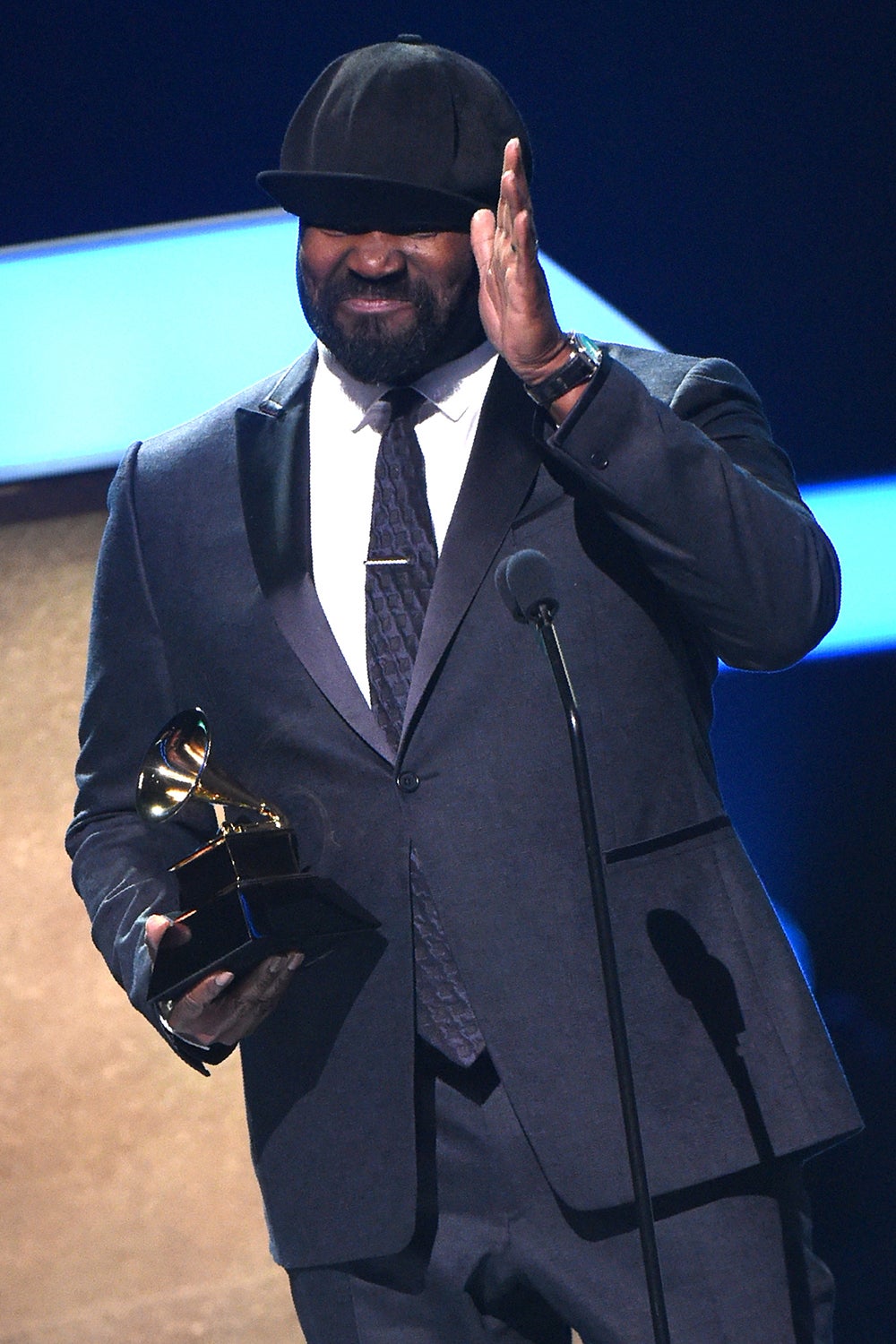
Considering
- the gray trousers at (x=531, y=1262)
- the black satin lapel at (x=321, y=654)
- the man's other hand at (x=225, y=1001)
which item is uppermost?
the black satin lapel at (x=321, y=654)

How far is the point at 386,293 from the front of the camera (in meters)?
1.80

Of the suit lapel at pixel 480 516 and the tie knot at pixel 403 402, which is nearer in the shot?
the suit lapel at pixel 480 516

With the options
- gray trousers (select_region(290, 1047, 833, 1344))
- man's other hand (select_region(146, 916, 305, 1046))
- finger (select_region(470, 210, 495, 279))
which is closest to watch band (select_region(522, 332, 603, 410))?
finger (select_region(470, 210, 495, 279))

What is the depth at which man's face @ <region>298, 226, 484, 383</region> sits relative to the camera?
5.90 ft

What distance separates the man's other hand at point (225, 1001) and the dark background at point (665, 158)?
1.61m

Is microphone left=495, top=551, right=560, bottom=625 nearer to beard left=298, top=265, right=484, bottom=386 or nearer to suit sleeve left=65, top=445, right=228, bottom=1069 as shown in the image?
beard left=298, top=265, right=484, bottom=386

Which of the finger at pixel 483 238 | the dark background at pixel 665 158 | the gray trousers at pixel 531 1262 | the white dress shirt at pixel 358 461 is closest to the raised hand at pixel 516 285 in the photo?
the finger at pixel 483 238

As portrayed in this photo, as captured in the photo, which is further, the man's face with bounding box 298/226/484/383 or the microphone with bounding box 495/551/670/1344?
the man's face with bounding box 298/226/484/383

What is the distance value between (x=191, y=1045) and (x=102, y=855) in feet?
1.03

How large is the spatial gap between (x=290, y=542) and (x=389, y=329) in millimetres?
263

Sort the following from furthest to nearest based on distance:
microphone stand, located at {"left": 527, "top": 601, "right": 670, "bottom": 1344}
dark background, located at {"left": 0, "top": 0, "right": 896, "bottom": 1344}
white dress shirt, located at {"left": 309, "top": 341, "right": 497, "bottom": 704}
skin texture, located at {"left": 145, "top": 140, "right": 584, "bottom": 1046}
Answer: dark background, located at {"left": 0, "top": 0, "right": 896, "bottom": 1344}, white dress shirt, located at {"left": 309, "top": 341, "right": 497, "bottom": 704}, skin texture, located at {"left": 145, "top": 140, "right": 584, "bottom": 1046}, microphone stand, located at {"left": 527, "top": 601, "right": 670, "bottom": 1344}

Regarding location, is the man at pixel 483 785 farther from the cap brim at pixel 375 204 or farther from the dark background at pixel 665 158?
the dark background at pixel 665 158

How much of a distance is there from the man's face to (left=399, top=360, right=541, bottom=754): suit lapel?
11 cm

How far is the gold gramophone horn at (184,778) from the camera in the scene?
65.3 inches
